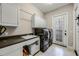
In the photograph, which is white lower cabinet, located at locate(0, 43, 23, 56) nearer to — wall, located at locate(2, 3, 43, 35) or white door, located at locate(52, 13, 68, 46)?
wall, located at locate(2, 3, 43, 35)

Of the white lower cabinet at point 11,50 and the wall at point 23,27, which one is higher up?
the wall at point 23,27

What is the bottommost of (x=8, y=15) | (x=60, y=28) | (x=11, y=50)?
(x=11, y=50)

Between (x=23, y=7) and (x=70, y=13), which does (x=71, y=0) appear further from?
(x=70, y=13)

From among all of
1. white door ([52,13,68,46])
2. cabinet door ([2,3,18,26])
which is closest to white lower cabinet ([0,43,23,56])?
cabinet door ([2,3,18,26])

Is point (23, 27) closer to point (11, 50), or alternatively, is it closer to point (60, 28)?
point (11, 50)

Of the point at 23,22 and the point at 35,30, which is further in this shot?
the point at 35,30

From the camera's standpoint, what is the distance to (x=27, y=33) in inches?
122

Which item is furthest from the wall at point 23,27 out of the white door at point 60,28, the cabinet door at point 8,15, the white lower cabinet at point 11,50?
the white door at point 60,28

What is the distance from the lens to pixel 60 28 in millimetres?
4379

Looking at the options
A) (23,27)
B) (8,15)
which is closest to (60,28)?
(23,27)

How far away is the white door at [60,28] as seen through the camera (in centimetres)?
403

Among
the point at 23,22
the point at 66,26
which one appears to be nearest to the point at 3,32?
the point at 23,22

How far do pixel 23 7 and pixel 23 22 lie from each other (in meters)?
0.64

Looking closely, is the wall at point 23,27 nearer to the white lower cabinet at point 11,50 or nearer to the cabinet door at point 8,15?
the cabinet door at point 8,15
